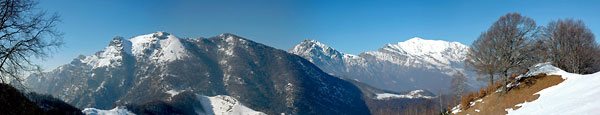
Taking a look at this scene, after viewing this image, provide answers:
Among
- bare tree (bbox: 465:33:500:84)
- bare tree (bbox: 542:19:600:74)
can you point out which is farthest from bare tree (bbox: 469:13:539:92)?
bare tree (bbox: 542:19:600:74)

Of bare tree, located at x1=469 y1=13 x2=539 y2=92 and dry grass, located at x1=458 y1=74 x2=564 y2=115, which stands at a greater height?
bare tree, located at x1=469 y1=13 x2=539 y2=92

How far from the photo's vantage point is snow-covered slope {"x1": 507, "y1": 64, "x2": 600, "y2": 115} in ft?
65.0

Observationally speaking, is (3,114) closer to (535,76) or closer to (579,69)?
(535,76)

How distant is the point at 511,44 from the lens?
33.2 m

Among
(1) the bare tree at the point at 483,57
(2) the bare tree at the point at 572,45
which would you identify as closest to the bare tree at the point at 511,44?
(1) the bare tree at the point at 483,57

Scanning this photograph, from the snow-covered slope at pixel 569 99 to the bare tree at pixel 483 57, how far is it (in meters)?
6.17

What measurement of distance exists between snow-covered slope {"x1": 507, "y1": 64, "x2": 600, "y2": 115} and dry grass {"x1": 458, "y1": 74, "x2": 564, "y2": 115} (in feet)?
3.18

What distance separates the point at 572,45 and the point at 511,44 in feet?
40.2

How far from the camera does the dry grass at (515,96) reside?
30.5m

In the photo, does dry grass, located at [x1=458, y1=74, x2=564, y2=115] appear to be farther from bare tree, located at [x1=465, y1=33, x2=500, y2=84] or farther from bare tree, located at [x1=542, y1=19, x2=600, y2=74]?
bare tree, located at [x1=542, y1=19, x2=600, y2=74]

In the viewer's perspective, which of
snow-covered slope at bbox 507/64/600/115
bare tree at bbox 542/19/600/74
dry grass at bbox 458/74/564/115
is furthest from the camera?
bare tree at bbox 542/19/600/74

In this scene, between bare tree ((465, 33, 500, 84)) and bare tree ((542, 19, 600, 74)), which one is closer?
bare tree ((465, 33, 500, 84))

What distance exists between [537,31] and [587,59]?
13.5 metres

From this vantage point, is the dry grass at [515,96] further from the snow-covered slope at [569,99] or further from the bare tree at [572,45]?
the bare tree at [572,45]
